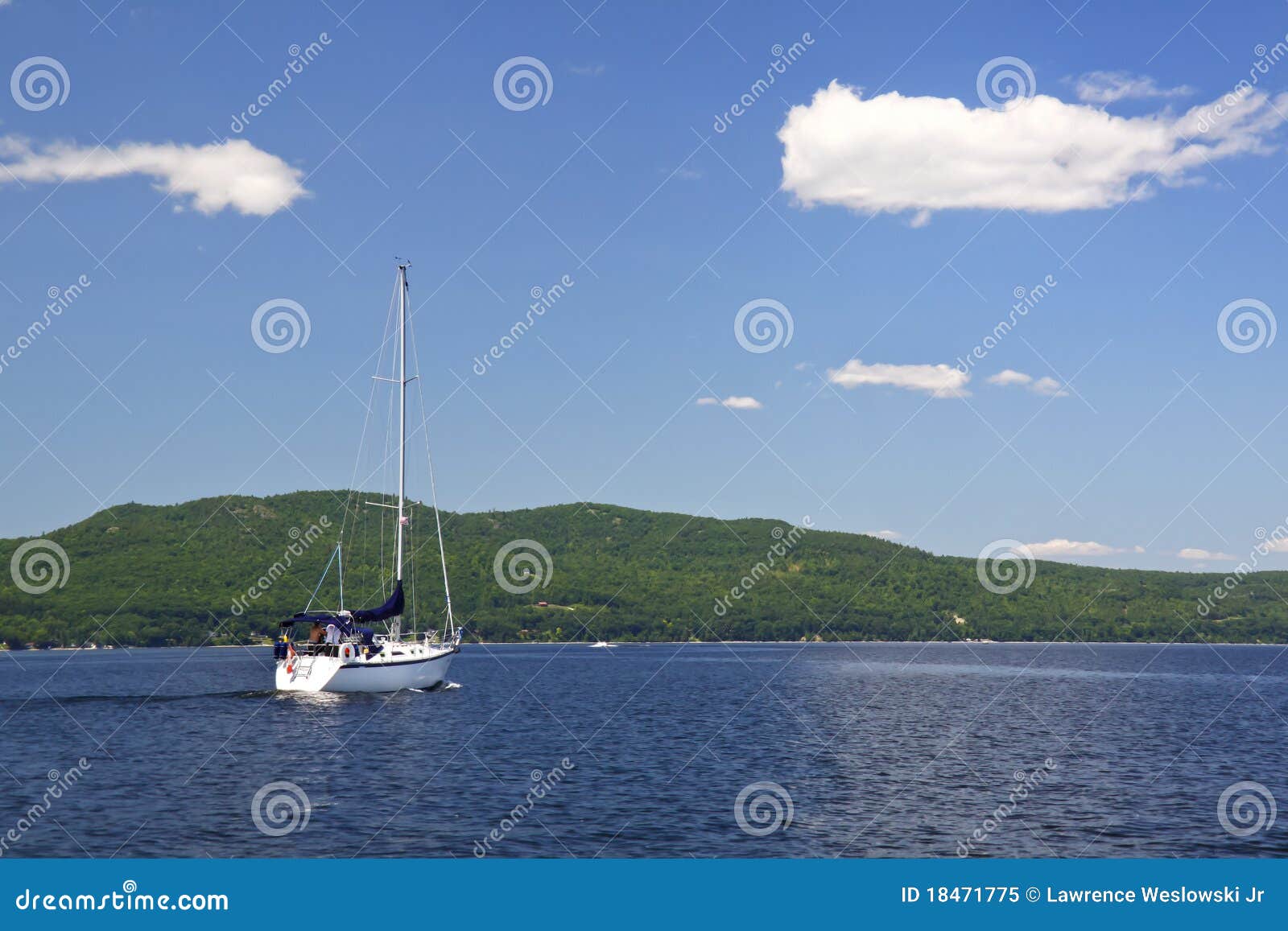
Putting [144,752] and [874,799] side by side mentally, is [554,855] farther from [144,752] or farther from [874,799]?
[144,752]

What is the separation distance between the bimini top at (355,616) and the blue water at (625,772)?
16.9 ft

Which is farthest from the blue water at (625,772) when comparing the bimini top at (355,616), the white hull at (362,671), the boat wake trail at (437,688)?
the bimini top at (355,616)

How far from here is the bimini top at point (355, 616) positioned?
74.8m

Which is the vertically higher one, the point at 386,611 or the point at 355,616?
the point at 386,611

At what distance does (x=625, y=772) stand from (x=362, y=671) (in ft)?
110

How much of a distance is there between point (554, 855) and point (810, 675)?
4539 inches

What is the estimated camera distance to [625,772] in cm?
4562

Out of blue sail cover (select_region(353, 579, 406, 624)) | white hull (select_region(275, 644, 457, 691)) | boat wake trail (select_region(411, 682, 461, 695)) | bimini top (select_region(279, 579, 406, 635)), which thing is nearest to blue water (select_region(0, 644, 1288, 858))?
white hull (select_region(275, 644, 457, 691))

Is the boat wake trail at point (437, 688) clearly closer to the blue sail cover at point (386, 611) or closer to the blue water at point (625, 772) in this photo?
the blue water at point (625, 772)

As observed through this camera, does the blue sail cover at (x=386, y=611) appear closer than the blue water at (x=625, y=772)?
No

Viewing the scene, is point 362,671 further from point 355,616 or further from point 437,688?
point 437,688

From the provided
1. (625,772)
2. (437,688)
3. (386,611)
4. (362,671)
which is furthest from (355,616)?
(625,772)

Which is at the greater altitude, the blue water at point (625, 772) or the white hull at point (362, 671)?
the white hull at point (362, 671)

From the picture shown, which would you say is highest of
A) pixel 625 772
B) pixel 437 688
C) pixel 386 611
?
pixel 386 611
